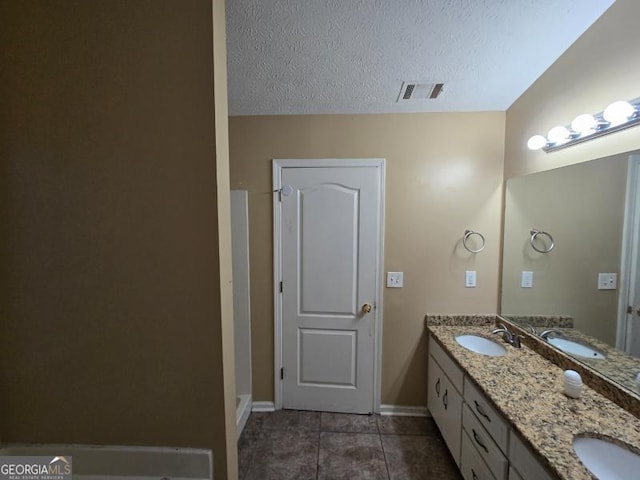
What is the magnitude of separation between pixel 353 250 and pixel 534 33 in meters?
1.56

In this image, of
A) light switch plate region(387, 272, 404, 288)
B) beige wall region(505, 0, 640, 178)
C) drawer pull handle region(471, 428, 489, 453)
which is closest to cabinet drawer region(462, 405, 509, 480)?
drawer pull handle region(471, 428, 489, 453)

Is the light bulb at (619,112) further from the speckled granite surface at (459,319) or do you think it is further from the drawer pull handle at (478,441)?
the drawer pull handle at (478,441)

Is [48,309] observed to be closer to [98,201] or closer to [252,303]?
[98,201]

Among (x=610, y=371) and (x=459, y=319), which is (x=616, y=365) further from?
(x=459, y=319)

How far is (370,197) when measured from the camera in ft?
6.50

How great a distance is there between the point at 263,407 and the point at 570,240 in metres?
2.49

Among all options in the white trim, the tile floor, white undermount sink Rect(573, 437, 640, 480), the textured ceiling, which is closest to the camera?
white undermount sink Rect(573, 437, 640, 480)

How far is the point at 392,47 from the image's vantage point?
1298 millimetres

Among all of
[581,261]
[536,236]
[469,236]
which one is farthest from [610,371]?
[469,236]

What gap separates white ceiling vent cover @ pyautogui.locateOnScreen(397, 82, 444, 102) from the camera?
1.61 meters

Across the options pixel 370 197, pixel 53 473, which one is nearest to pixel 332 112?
pixel 370 197

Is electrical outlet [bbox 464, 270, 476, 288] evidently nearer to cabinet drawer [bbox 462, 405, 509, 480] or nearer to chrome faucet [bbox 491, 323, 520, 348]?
chrome faucet [bbox 491, 323, 520, 348]

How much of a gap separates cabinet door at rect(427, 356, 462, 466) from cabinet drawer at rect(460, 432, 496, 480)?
2.3 inches

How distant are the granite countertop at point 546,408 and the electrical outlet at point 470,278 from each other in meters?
0.56
